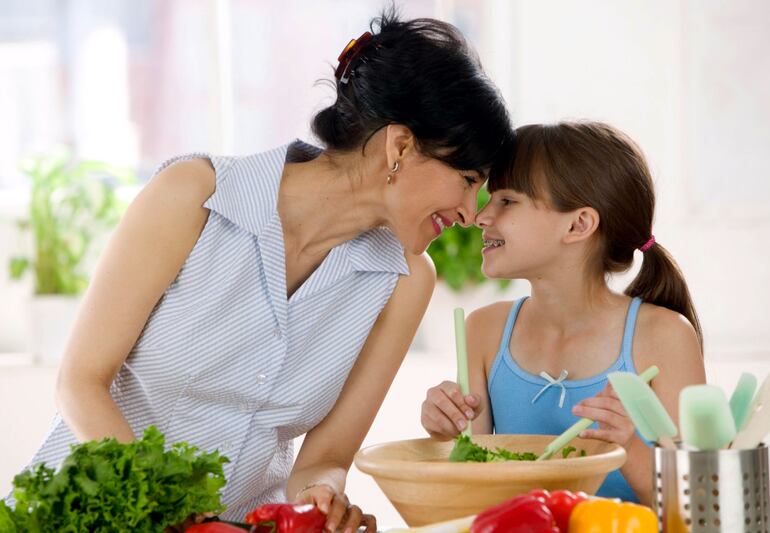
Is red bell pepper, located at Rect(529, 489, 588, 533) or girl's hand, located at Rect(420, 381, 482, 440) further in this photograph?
girl's hand, located at Rect(420, 381, 482, 440)

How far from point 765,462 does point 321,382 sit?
825mm

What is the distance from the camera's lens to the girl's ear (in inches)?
71.9

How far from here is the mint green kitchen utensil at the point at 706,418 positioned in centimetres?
97

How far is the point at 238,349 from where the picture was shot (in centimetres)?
170

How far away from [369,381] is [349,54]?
1.81ft

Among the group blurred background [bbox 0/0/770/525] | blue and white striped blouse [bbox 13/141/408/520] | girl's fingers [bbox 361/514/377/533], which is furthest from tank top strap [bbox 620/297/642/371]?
blurred background [bbox 0/0/770/525]

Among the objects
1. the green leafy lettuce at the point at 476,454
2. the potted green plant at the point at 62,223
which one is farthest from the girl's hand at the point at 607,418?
the potted green plant at the point at 62,223

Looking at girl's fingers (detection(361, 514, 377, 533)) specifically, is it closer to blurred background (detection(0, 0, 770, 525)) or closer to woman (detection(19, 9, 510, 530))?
woman (detection(19, 9, 510, 530))

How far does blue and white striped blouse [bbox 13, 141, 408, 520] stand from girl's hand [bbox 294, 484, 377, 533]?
257mm

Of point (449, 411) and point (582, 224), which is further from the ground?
point (582, 224)

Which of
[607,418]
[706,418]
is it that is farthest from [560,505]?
[607,418]

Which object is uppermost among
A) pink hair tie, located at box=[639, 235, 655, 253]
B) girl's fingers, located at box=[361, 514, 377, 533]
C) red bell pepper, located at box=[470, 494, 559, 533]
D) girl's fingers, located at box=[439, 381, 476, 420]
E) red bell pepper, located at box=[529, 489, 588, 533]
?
pink hair tie, located at box=[639, 235, 655, 253]

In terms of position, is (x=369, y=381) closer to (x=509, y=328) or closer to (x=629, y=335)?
(x=509, y=328)

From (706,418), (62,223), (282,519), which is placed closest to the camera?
(706,418)
